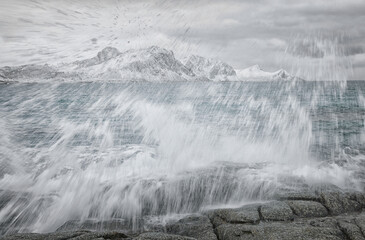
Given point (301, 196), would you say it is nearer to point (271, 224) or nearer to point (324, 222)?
point (324, 222)

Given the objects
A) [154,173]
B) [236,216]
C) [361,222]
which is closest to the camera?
[361,222]

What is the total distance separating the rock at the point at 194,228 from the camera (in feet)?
27.6

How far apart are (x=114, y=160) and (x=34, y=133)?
17623 millimetres

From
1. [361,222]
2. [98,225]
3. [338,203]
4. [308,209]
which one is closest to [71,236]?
[98,225]

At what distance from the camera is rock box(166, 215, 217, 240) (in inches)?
331

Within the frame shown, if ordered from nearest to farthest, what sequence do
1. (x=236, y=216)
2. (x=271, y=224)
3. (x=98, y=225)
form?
(x=271, y=224) < (x=236, y=216) < (x=98, y=225)

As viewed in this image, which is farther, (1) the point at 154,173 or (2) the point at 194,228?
(1) the point at 154,173

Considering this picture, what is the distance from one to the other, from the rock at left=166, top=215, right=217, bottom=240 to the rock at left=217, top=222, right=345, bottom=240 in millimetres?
420

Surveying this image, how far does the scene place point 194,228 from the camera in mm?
9016

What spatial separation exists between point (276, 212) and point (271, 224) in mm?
1025

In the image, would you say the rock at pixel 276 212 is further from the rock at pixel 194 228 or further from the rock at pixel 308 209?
the rock at pixel 194 228

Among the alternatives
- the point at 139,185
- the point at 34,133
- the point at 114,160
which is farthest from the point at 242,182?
the point at 34,133

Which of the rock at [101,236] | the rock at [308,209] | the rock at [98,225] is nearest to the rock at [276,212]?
the rock at [308,209]

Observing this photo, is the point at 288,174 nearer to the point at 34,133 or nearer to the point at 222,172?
the point at 222,172
